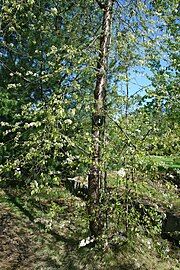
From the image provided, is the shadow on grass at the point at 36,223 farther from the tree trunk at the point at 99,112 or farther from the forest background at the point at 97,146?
the tree trunk at the point at 99,112

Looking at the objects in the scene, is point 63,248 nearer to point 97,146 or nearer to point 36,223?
point 36,223

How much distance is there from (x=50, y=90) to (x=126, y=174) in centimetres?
292

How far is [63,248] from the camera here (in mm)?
5168

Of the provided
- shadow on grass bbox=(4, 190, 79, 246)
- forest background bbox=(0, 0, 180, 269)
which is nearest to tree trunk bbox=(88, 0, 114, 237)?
forest background bbox=(0, 0, 180, 269)

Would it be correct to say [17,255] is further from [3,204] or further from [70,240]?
[3,204]

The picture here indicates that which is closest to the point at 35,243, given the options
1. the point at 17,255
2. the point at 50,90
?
the point at 17,255

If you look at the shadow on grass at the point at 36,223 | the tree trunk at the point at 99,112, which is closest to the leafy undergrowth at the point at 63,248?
the shadow on grass at the point at 36,223

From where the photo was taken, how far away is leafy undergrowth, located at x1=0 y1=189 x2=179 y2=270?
470 centimetres

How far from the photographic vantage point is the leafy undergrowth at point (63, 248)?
4.70m

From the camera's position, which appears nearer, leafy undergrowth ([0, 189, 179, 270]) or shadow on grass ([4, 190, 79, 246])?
leafy undergrowth ([0, 189, 179, 270])

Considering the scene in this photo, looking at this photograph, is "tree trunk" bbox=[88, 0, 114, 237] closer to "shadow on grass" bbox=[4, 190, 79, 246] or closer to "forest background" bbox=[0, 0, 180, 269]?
"forest background" bbox=[0, 0, 180, 269]

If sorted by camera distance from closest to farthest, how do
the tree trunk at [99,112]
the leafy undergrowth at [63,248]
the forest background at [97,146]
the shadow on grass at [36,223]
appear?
1. the forest background at [97,146]
2. the tree trunk at [99,112]
3. the leafy undergrowth at [63,248]
4. the shadow on grass at [36,223]

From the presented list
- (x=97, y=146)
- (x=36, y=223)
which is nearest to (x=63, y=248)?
(x=36, y=223)

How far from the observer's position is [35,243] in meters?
5.23
